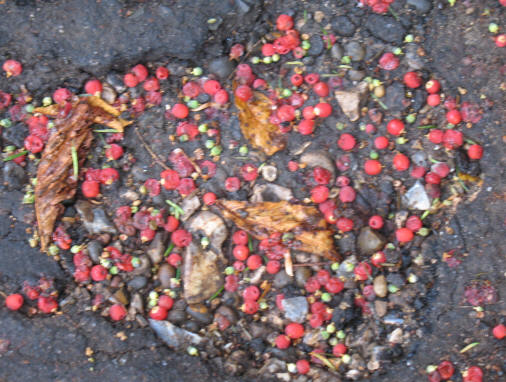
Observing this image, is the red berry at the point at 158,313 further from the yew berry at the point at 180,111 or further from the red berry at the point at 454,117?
the red berry at the point at 454,117

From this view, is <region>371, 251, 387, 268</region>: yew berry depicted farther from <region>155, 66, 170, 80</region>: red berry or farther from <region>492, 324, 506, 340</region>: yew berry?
<region>155, 66, 170, 80</region>: red berry

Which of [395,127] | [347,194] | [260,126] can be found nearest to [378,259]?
[347,194]

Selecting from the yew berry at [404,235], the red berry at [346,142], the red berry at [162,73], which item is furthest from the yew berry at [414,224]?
the red berry at [162,73]

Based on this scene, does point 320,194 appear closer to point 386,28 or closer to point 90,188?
point 386,28

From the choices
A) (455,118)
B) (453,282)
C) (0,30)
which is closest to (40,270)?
(0,30)

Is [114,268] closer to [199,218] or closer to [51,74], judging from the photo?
[199,218]
